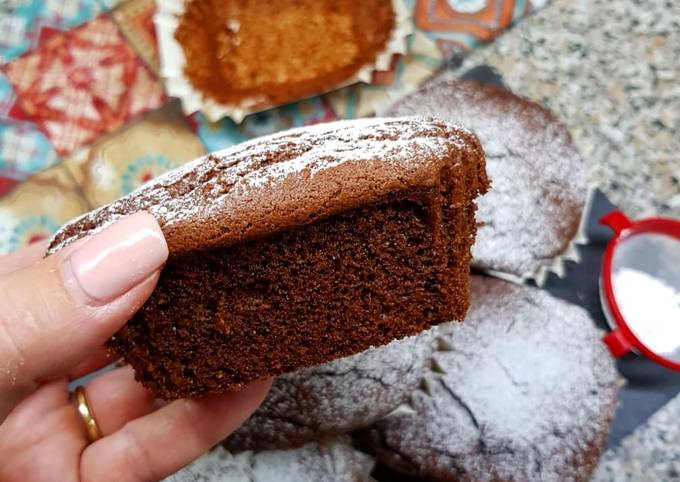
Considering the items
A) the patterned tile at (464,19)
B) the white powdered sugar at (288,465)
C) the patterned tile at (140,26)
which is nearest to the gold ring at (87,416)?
the white powdered sugar at (288,465)

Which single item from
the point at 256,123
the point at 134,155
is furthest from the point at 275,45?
the point at 134,155

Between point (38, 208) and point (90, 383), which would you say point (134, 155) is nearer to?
point (38, 208)

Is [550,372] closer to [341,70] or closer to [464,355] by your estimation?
[464,355]

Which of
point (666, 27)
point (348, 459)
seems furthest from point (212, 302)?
point (666, 27)

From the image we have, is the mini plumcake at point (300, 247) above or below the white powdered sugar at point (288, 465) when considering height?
above

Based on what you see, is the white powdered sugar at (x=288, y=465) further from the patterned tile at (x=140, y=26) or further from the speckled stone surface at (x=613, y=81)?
the patterned tile at (x=140, y=26)

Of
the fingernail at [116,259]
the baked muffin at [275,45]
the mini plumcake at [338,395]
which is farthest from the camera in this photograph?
the baked muffin at [275,45]

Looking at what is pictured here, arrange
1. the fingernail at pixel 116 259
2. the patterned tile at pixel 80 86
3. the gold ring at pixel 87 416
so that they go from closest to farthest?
1. the fingernail at pixel 116 259
2. the gold ring at pixel 87 416
3. the patterned tile at pixel 80 86

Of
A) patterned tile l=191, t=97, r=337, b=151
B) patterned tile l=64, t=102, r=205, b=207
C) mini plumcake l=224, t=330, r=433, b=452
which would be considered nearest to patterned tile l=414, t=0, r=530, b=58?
patterned tile l=191, t=97, r=337, b=151
